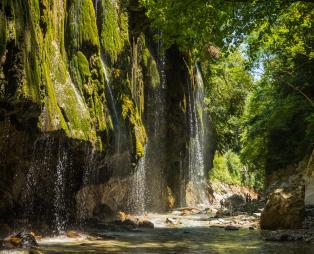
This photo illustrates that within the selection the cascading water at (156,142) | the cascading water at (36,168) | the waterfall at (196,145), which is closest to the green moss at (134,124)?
the cascading water at (156,142)

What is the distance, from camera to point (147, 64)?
24797 mm

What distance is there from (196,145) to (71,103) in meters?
22.1

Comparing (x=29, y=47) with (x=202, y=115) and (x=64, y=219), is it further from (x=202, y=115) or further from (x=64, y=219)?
(x=202, y=115)

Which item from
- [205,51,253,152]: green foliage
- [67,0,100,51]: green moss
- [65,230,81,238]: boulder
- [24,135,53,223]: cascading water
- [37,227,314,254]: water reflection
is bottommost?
[37,227,314,254]: water reflection

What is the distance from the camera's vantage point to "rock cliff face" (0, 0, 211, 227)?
11.3 m

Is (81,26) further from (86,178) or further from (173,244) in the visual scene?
(173,244)

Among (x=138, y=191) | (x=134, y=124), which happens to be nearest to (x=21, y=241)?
(x=134, y=124)

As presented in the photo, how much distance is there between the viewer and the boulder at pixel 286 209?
16984 mm

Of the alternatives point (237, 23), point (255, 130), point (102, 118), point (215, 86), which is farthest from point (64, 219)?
point (215, 86)

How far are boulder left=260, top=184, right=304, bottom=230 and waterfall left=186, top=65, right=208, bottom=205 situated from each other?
1539cm

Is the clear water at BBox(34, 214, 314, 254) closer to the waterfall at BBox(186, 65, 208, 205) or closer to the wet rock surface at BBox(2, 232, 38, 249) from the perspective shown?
the wet rock surface at BBox(2, 232, 38, 249)

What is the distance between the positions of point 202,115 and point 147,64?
1398 centimetres

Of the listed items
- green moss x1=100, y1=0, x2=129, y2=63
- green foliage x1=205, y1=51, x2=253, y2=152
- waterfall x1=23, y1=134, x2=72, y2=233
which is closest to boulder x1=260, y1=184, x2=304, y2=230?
A: waterfall x1=23, y1=134, x2=72, y2=233

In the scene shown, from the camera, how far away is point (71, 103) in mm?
14297
